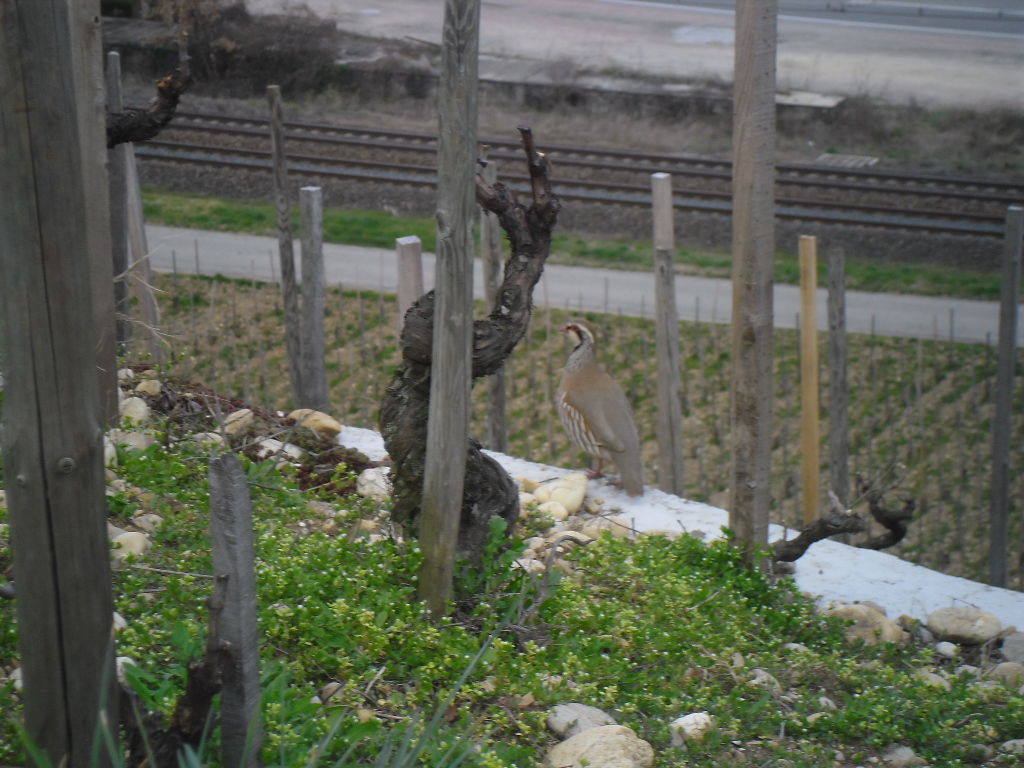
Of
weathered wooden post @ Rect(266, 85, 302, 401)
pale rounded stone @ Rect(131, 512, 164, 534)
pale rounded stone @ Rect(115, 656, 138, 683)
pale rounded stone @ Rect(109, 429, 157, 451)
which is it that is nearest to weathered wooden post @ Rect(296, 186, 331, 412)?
weathered wooden post @ Rect(266, 85, 302, 401)

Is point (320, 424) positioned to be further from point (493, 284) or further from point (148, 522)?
point (148, 522)

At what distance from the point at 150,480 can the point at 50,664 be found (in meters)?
2.31

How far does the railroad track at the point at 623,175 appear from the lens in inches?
525

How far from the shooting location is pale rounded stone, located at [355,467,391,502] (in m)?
5.20

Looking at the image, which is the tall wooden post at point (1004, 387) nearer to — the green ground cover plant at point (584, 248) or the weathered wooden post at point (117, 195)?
the weathered wooden post at point (117, 195)

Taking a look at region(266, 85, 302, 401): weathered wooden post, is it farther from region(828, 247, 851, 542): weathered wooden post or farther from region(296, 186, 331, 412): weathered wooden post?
region(828, 247, 851, 542): weathered wooden post

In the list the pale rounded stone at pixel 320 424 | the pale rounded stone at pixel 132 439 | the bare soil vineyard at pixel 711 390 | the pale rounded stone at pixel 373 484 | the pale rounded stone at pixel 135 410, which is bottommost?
the bare soil vineyard at pixel 711 390

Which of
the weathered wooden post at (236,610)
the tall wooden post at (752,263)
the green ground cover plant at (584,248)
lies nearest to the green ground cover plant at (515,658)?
the weathered wooden post at (236,610)

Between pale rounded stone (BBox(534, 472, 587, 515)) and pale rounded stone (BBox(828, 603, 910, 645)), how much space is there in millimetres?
1548

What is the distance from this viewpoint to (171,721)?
2.71 m

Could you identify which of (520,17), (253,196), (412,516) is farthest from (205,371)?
(520,17)

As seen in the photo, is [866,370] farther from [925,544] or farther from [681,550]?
[681,550]

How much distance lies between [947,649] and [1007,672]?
1.13ft

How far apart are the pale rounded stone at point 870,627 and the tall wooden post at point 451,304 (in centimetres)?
218
